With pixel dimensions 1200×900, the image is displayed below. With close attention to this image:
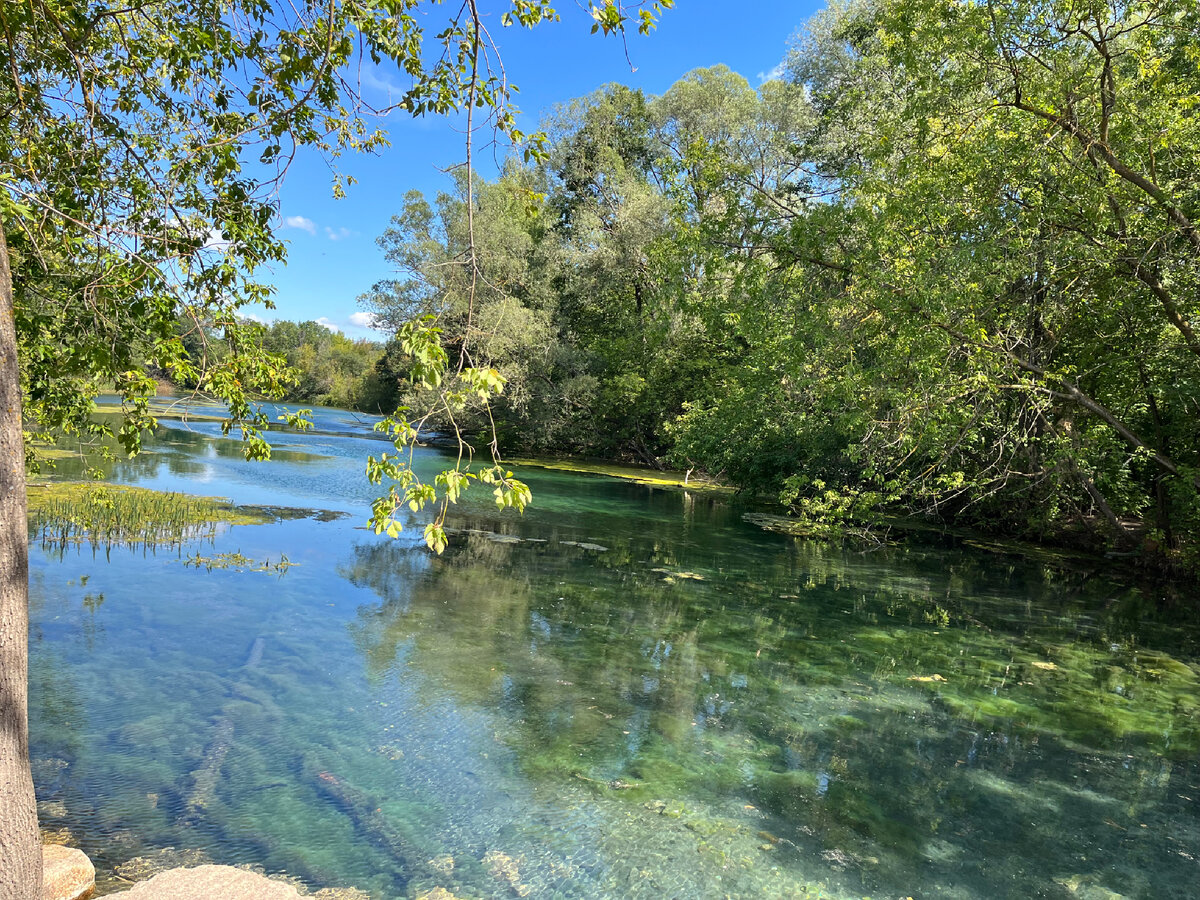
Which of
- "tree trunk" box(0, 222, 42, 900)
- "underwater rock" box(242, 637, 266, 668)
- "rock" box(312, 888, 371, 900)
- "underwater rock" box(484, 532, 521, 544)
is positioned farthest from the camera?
"underwater rock" box(484, 532, 521, 544)

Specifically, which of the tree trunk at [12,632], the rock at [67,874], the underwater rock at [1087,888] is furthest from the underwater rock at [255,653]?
the underwater rock at [1087,888]

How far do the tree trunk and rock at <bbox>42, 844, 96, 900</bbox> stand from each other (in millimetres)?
832

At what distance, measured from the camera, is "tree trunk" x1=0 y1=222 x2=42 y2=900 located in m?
2.79

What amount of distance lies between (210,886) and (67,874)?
0.72 m

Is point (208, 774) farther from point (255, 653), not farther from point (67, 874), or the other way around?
point (255, 653)

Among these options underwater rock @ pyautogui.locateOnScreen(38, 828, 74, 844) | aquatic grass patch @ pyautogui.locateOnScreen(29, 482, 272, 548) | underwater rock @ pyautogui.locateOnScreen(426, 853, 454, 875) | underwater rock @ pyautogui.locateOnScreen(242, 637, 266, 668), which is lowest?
underwater rock @ pyautogui.locateOnScreen(38, 828, 74, 844)

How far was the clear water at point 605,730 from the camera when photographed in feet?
15.1

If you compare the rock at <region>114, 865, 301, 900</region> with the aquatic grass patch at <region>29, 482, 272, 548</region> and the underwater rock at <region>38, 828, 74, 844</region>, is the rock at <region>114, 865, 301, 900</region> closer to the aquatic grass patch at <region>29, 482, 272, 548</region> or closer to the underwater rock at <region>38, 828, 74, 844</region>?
the underwater rock at <region>38, 828, 74, 844</region>

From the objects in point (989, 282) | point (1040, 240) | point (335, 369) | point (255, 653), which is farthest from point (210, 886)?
point (335, 369)

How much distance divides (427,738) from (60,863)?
2.64 m

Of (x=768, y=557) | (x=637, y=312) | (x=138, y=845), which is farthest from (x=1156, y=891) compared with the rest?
(x=637, y=312)

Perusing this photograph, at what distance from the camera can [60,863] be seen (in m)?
3.78

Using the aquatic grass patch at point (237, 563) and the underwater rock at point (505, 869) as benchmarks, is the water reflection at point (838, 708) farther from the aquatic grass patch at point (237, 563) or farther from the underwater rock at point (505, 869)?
the aquatic grass patch at point (237, 563)

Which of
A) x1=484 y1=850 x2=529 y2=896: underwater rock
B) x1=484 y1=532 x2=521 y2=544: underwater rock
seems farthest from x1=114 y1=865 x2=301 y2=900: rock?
x1=484 y1=532 x2=521 y2=544: underwater rock
